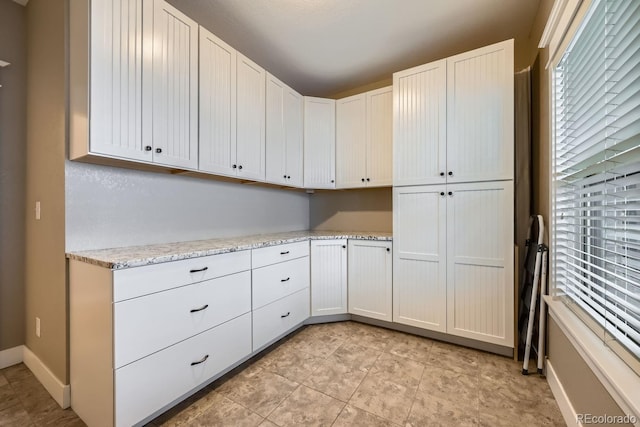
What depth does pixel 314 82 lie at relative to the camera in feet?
10.3

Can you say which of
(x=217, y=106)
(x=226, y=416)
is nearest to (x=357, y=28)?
(x=217, y=106)

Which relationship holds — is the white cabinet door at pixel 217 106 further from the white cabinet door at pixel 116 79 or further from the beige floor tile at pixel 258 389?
the beige floor tile at pixel 258 389

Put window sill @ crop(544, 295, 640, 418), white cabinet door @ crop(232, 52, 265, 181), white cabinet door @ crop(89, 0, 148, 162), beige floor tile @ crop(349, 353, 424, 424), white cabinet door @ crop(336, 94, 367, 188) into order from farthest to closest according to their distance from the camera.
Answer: white cabinet door @ crop(336, 94, 367, 188)
white cabinet door @ crop(232, 52, 265, 181)
beige floor tile @ crop(349, 353, 424, 424)
white cabinet door @ crop(89, 0, 148, 162)
window sill @ crop(544, 295, 640, 418)

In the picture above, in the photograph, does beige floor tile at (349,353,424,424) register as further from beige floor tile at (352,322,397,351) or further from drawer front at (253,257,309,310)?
drawer front at (253,257,309,310)

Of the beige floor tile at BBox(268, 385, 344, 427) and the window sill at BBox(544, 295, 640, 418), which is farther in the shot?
the beige floor tile at BBox(268, 385, 344, 427)

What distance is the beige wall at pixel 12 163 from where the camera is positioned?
1.84 meters

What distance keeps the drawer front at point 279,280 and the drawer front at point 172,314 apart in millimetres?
127

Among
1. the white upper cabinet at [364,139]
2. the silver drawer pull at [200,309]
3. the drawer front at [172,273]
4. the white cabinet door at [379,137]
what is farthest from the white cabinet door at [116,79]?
the white cabinet door at [379,137]

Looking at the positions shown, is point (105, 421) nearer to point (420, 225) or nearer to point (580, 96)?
point (420, 225)

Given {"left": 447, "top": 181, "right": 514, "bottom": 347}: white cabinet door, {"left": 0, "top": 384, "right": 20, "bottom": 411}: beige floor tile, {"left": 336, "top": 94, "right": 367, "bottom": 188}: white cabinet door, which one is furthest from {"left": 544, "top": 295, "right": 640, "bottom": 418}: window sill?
{"left": 0, "top": 384, "right": 20, "bottom": 411}: beige floor tile

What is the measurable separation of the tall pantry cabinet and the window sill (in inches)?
28.5

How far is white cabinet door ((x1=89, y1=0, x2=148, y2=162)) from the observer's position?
1.35 m

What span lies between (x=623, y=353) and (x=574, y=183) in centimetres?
84

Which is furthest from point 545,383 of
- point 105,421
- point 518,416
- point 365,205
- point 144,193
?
point 144,193
